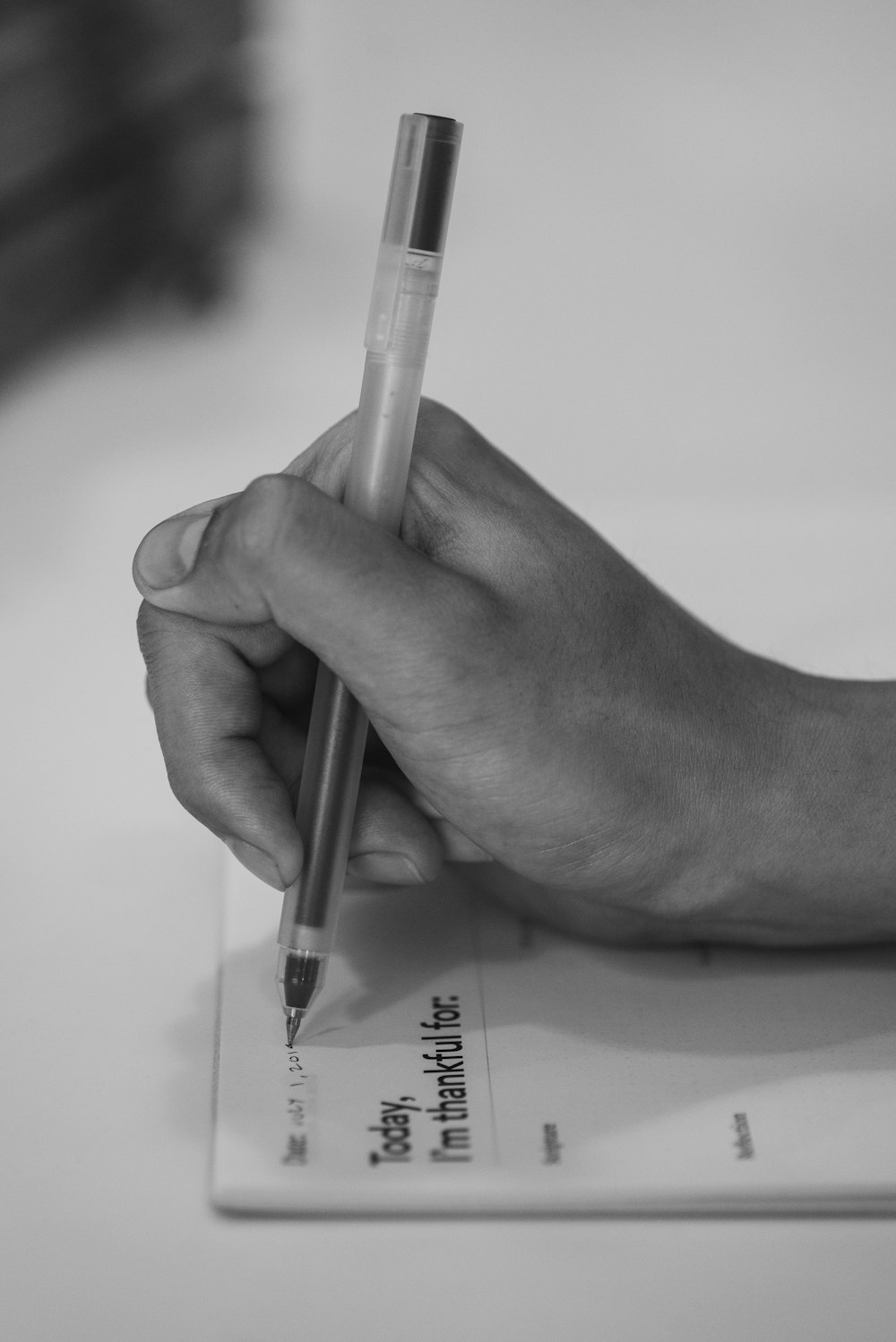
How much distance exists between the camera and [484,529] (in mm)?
610

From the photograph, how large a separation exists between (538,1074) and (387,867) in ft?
0.42

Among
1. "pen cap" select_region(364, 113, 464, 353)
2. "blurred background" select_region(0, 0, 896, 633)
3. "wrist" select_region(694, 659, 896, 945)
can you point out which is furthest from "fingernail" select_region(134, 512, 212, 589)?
"blurred background" select_region(0, 0, 896, 633)

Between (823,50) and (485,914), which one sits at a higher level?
(823,50)

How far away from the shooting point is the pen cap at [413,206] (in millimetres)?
561

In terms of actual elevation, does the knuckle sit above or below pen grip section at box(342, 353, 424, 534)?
below

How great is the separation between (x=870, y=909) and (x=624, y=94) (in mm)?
2817

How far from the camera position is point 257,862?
0.62m

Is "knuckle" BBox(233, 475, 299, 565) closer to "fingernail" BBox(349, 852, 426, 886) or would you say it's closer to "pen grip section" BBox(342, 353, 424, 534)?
"pen grip section" BBox(342, 353, 424, 534)

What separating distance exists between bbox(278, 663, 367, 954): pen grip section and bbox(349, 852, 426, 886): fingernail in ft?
0.15

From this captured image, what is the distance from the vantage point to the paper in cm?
52

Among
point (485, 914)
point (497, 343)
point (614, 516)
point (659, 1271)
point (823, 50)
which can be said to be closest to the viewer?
point (659, 1271)

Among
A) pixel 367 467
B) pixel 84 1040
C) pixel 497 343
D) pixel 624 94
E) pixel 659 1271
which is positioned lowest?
pixel 659 1271

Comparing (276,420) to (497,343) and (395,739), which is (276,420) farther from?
(395,739)

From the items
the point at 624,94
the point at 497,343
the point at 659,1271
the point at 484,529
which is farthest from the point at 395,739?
the point at 624,94
